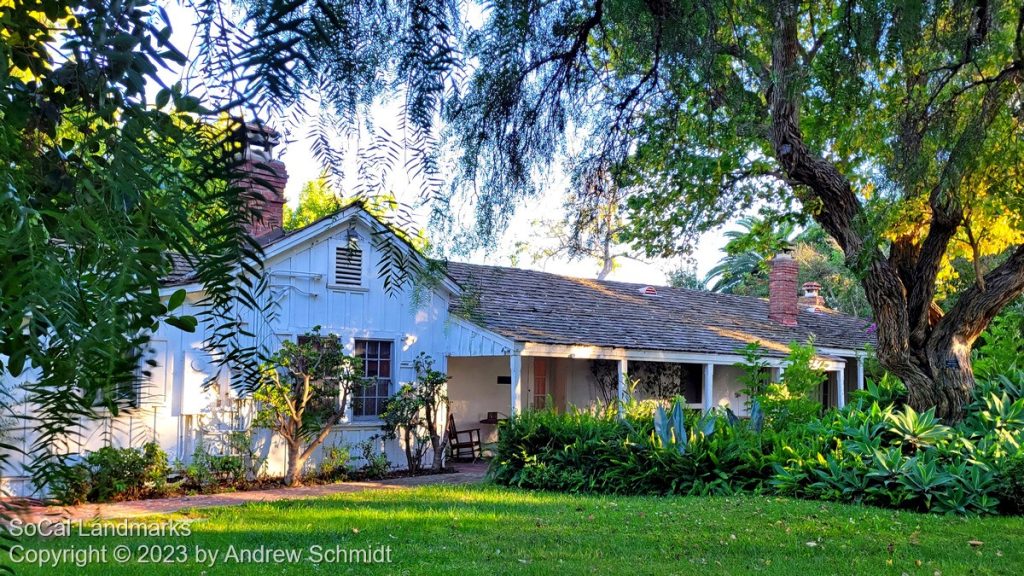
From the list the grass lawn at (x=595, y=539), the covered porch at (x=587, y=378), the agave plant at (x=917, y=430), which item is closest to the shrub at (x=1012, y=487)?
the grass lawn at (x=595, y=539)

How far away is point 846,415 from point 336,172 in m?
11.0

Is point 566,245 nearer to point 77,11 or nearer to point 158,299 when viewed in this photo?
point 77,11

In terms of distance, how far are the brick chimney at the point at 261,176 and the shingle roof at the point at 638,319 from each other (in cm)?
1131

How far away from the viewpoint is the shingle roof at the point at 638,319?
15750mm

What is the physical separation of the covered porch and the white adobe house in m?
0.03

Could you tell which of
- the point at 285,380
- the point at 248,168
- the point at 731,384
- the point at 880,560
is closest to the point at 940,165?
the point at 880,560

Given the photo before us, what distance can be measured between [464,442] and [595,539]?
1001 centimetres

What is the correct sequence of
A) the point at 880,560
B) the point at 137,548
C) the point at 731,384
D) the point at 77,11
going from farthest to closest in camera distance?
the point at 731,384, the point at 137,548, the point at 880,560, the point at 77,11

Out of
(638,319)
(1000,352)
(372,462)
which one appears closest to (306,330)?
(372,462)

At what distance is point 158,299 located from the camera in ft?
3.48

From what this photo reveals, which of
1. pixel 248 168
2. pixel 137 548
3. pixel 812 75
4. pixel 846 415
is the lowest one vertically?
pixel 137 548

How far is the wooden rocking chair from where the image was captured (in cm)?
1627

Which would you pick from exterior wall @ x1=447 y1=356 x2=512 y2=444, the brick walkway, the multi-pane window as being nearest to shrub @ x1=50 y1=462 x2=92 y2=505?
the brick walkway

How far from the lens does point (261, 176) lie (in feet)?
4.23
